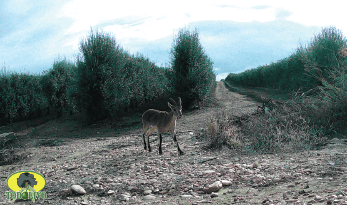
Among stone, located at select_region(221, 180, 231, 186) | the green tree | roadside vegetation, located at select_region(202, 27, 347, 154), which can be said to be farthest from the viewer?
the green tree

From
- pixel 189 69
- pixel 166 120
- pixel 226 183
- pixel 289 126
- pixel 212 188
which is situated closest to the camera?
pixel 212 188

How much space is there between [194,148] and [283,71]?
1199 inches

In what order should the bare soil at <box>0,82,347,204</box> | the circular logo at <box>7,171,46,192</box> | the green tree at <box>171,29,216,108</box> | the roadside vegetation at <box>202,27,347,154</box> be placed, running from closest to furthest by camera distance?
the bare soil at <box>0,82,347,204</box> < the circular logo at <box>7,171,46,192</box> < the roadside vegetation at <box>202,27,347,154</box> < the green tree at <box>171,29,216,108</box>

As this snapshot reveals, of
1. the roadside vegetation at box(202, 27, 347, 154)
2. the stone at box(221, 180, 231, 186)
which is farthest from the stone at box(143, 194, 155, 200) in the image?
the roadside vegetation at box(202, 27, 347, 154)

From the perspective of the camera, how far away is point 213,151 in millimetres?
7758

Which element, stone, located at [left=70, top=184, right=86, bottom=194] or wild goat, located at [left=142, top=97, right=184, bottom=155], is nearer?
stone, located at [left=70, top=184, right=86, bottom=194]

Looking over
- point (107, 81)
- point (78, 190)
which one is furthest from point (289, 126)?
point (107, 81)

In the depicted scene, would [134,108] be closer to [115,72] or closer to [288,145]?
[115,72]

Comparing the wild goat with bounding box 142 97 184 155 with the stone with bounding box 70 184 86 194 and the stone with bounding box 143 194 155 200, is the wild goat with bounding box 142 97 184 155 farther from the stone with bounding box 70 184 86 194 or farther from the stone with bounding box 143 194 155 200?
the stone with bounding box 70 184 86 194

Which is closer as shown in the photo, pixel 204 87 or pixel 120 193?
pixel 120 193

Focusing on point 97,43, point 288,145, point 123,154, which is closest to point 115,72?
point 97,43

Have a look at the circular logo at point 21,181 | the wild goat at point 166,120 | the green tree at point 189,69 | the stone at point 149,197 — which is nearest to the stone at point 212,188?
the stone at point 149,197

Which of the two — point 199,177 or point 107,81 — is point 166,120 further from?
point 107,81

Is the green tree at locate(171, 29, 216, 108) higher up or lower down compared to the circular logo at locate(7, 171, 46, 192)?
higher up
